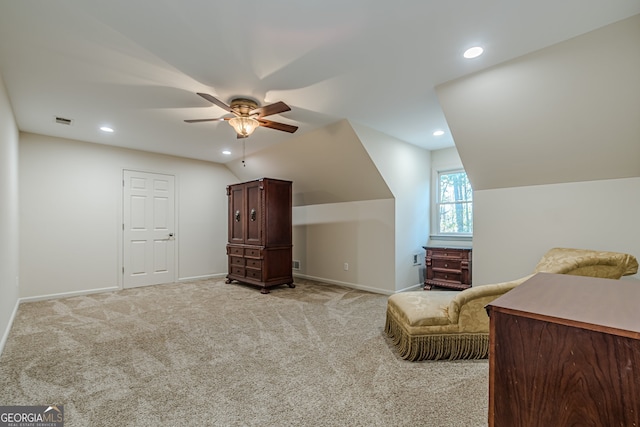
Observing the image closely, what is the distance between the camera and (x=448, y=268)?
4680 mm

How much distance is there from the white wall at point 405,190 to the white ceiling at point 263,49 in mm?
759

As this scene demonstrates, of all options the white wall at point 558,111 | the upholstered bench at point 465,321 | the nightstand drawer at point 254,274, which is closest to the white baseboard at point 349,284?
the nightstand drawer at point 254,274

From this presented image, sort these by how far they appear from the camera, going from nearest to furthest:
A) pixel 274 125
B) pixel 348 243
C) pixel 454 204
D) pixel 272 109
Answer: pixel 272 109, pixel 274 125, pixel 454 204, pixel 348 243

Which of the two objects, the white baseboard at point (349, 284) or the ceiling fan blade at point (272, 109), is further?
the white baseboard at point (349, 284)

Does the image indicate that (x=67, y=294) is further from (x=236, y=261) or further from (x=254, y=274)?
(x=254, y=274)

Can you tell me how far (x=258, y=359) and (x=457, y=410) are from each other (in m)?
1.51

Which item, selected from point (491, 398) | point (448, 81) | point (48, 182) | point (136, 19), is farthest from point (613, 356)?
point (48, 182)

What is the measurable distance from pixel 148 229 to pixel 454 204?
221 inches

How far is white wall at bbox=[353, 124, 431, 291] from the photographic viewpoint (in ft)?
14.7

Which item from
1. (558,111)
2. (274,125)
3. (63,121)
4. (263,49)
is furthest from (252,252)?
(558,111)

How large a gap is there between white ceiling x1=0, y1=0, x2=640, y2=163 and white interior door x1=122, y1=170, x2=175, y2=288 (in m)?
1.93

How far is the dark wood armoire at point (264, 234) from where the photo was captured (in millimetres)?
5113

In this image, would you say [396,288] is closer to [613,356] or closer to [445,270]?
[445,270]

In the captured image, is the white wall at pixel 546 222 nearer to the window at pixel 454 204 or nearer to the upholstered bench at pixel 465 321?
the upholstered bench at pixel 465 321
